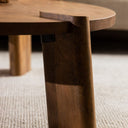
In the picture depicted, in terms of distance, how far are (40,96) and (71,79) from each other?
44 cm

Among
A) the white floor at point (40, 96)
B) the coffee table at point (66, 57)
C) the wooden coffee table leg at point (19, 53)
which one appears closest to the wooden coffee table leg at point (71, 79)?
the coffee table at point (66, 57)

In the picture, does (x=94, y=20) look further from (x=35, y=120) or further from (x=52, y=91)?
(x=35, y=120)

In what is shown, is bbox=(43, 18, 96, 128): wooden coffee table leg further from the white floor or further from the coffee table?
the white floor

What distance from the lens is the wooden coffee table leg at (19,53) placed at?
1.46 metres

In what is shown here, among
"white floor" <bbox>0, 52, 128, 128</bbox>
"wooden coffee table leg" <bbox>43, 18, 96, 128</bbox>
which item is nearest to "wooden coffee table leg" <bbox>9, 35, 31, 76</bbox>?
"white floor" <bbox>0, 52, 128, 128</bbox>

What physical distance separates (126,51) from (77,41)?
1.27 meters

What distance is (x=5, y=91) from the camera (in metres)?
1.29

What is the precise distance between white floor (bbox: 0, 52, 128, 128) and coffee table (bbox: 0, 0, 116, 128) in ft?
0.45

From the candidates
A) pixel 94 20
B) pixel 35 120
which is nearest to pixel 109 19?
pixel 94 20

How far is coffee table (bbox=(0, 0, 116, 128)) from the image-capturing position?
74 centimetres

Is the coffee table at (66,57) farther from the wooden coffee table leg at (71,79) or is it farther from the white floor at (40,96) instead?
the white floor at (40,96)

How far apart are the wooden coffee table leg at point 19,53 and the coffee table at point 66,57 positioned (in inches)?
21.3

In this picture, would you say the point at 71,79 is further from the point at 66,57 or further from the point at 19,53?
the point at 19,53

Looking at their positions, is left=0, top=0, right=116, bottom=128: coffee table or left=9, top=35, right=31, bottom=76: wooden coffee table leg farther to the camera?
left=9, top=35, right=31, bottom=76: wooden coffee table leg
